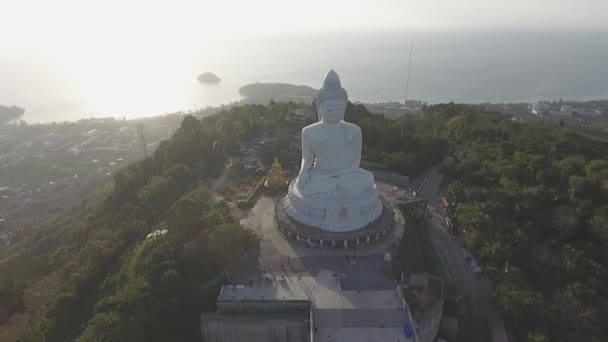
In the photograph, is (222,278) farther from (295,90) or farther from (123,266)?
(295,90)

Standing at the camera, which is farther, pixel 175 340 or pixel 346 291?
pixel 346 291

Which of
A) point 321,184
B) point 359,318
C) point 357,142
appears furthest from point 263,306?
point 357,142

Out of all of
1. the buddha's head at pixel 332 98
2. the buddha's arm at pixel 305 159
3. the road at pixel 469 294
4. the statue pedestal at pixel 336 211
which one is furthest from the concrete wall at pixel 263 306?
the buddha's head at pixel 332 98

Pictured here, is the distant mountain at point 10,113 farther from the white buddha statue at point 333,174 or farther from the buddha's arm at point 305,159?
the white buddha statue at point 333,174

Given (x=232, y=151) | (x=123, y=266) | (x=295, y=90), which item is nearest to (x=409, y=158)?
(x=232, y=151)

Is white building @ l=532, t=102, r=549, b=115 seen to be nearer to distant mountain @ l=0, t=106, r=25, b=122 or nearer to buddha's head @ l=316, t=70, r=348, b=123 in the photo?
buddha's head @ l=316, t=70, r=348, b=123

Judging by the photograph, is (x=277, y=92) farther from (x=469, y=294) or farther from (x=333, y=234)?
(x=469, y=294)

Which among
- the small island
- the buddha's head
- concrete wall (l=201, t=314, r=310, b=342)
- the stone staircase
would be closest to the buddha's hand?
the buddha's head
